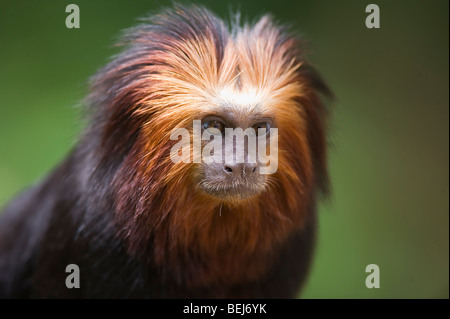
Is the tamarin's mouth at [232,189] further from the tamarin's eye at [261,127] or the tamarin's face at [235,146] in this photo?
the tamarin's eye at [261,127]

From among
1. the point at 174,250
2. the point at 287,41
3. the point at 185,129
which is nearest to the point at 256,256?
the point at 174,250

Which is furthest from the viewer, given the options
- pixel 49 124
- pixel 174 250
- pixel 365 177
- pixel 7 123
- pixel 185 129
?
pixel 365 177

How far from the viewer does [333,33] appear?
12.1 ft

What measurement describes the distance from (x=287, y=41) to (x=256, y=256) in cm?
80

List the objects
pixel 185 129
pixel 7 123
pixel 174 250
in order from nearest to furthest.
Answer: pixel 185 129, pixel 174 250, pixel 7 123

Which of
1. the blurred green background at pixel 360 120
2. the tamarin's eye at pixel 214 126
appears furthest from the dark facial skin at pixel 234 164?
the blurred green background at pixel 360 120

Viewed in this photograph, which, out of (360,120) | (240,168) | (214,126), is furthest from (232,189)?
(360,120)

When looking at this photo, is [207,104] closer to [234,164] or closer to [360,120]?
[234,164]

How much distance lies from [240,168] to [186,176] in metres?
0.23

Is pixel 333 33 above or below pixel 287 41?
above

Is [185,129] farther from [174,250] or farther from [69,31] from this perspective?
[69,31]

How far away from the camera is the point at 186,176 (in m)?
2.00

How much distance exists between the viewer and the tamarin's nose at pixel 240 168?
185 centimetres

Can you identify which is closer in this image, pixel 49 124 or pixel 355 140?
pixel 49 124
